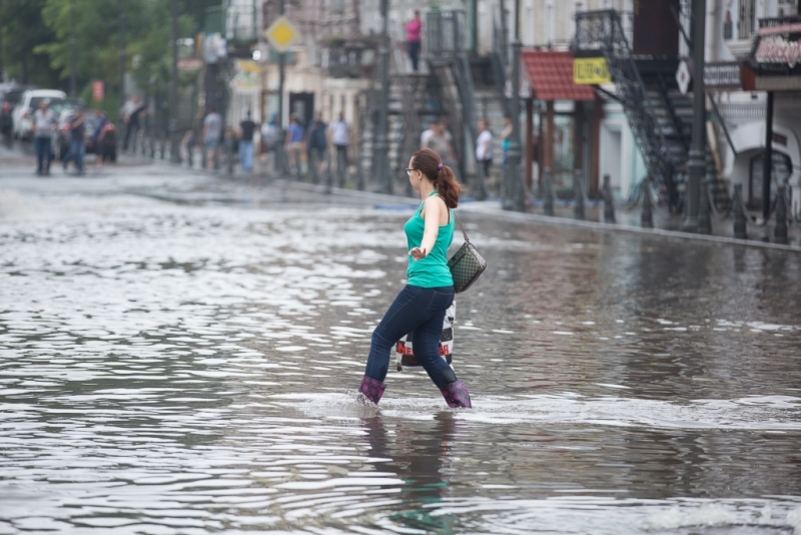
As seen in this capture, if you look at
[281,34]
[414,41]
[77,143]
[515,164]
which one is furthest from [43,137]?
[515,164]

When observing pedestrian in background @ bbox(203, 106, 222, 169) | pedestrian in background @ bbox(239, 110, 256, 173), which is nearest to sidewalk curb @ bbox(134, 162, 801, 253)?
pedestrian in background @ bbox(239, 110, 256, 173)

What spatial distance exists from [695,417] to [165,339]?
478 cm

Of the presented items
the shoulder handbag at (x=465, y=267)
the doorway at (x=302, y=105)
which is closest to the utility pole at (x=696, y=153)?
the shoulder handbag at (x=465, y=267)

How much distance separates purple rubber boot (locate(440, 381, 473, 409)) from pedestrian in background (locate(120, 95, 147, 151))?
192 feet

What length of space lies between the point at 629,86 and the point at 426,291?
2735 cm

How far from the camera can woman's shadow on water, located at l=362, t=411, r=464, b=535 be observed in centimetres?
724

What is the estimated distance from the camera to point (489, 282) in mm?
19219

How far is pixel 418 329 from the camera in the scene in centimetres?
1016

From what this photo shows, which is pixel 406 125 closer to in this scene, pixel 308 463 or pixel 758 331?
pixel 758 331

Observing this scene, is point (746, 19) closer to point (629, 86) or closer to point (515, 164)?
point (629, 86)

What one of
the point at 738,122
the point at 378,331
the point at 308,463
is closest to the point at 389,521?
the point at 308,463

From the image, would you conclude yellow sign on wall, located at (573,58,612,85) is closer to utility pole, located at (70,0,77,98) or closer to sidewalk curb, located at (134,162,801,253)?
sidewalk curb, located at (134,162,801,253)

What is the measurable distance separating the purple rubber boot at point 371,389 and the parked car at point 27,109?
6004cm

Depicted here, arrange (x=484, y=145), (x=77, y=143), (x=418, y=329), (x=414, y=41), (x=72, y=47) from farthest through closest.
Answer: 1. (x=72, y=47)
2. (x=414, y=41)
3. (x=77, y=143)
4. (x=484, y=145)
5. (x=418, y=329)
